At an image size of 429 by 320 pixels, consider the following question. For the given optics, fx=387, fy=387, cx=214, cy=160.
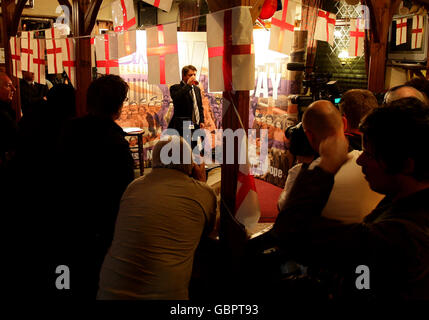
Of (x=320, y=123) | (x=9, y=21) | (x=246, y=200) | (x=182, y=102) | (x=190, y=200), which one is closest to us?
(x=320, y=123)

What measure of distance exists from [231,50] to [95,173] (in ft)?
4.06

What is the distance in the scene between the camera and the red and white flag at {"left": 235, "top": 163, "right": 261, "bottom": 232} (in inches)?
109

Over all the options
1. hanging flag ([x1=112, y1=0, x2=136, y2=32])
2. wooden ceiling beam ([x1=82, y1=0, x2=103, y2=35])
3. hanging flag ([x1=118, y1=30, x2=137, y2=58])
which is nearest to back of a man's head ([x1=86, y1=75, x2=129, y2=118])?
hanging flag ([x1=118, y1=30, x2=137, y2=58])

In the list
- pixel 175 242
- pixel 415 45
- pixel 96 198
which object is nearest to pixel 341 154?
pixel 175 242

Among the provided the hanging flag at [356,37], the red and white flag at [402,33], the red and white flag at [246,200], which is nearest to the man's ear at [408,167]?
the red and white flag at [246,200]

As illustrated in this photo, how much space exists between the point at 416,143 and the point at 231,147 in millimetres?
1693

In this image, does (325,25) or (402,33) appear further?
(402,33)

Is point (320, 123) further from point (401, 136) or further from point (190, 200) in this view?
point (190, 200)

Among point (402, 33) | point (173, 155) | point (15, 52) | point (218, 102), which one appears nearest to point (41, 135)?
point (173, 155)

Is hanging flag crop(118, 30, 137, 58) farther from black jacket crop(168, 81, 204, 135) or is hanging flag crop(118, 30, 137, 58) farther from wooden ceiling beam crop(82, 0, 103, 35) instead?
black jacket crop(168, 81, 204, 135)

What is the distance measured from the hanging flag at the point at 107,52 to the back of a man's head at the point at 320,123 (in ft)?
9.98

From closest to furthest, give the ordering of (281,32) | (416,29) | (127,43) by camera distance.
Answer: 1. (281,32)
2. (127,43)
3. (416,29)

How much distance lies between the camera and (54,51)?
211 inches

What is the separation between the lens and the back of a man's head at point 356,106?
2.84 metres
